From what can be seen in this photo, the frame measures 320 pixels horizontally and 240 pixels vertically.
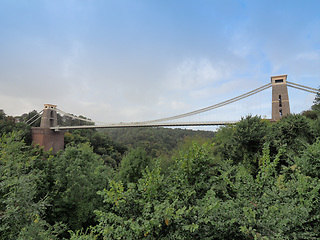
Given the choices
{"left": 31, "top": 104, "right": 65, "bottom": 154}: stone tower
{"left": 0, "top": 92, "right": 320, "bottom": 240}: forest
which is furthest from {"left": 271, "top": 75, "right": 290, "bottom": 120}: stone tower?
{"left": 31, "top": 104, "right": 65, "bottom": 154}: stone tower

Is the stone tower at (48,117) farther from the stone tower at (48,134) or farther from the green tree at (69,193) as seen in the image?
the green tree at (69,193)

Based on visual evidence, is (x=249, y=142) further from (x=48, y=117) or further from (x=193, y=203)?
(x=48, y=117)

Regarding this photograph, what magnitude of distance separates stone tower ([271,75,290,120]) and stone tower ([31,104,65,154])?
36.7 metres

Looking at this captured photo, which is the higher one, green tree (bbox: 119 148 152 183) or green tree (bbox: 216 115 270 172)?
green tree (bbox: 216 115 270 172)

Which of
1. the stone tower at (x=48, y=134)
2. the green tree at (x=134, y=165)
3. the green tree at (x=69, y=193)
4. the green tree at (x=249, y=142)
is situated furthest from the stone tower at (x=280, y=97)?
the stone tower at (x=48, y=134)

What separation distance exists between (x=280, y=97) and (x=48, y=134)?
39066 millimetres

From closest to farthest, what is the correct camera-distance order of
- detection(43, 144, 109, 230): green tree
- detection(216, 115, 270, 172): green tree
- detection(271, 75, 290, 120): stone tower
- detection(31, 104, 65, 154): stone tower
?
detection(43, 144, 109, 230): green tree, detection(216, 115, 270, 172): green tree, detection(271, 75, 290, 120): stone tower, detection(31, 104, 65, 154): stone tower

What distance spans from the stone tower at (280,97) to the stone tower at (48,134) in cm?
3668

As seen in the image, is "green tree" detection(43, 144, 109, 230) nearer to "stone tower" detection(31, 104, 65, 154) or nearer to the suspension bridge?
the suspension bridge

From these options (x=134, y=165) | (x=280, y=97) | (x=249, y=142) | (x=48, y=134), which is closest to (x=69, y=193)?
(x=134, y=165)

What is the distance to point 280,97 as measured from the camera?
2416 cm

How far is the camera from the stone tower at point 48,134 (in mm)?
34162

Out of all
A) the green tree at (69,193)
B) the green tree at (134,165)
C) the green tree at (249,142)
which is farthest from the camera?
the green tree at (134,165)

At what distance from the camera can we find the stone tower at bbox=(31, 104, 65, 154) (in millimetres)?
34162
